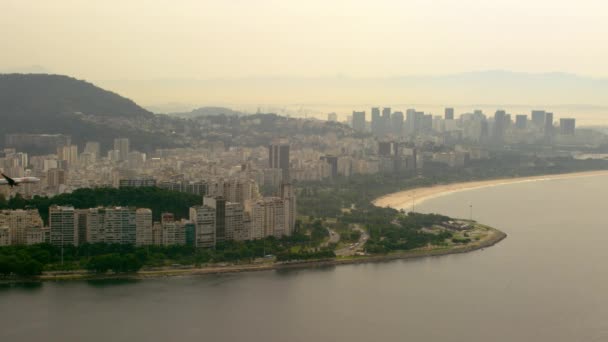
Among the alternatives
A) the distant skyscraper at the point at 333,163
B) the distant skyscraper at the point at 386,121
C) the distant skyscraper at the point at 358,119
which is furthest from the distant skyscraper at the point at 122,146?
the distant skyscraper at the point at 386,121

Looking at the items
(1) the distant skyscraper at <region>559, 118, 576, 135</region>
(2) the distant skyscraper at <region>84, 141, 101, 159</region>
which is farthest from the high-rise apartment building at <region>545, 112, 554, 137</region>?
(2) the distant skyscraper at <region>84, 141, 101, 159</region>

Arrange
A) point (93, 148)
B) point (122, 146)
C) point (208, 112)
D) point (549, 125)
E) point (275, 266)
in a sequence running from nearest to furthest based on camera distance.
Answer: point (275, 266), point (93, 148), point (122, 146), point (208, 112), point (549, 125)

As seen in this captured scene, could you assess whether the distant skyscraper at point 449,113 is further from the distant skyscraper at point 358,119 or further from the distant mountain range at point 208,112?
the distant mountain range at point 208,112

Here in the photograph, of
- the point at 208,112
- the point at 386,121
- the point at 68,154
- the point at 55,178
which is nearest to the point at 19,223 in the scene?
the point at 55,178

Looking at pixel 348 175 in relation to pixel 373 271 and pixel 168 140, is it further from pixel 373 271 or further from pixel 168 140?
pixel 373 271

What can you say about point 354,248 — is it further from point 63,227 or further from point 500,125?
point 500,125
